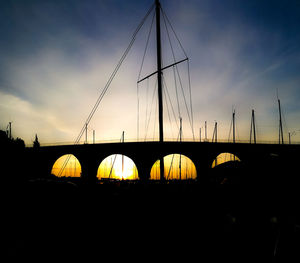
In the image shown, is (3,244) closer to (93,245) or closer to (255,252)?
(93,245)

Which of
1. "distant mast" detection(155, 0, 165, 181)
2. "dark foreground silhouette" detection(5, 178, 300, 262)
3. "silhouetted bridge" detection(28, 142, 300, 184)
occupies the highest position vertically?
"distant mast" detection(155, 0, 165, 181)

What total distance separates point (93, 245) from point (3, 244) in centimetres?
260

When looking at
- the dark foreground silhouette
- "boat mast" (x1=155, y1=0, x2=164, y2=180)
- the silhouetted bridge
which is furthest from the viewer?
the silhouetted bridge

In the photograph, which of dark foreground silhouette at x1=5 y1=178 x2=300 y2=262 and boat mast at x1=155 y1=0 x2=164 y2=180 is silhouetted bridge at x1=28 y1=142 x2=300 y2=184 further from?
dark foreground silhouette at x1=5 y1=178 x2=300 y2=262

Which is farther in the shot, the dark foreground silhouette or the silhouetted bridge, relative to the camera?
the silhouetted bridge

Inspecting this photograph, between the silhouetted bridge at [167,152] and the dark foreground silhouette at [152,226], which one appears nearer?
the dark foreground silhouette at [152,226]

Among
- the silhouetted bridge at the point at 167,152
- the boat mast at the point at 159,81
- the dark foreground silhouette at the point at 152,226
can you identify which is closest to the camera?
the dark foreground silhouette at the point at 152,226

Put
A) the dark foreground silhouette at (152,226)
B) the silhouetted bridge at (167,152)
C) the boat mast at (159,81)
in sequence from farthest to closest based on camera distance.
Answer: the silhouetted bridge at (167,152)
the boat mast at (159,81)
the dark foreground silhouette at (152,226)

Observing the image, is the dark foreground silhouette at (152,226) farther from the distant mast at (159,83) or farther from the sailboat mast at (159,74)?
the sailboat mast at (159,74)

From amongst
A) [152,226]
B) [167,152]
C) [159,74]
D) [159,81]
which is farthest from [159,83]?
[167,152]

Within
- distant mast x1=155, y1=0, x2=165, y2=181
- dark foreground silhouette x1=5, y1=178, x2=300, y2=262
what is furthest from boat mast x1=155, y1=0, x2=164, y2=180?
dark foreground silhouette x1=5, y1=178, x2=300, y2=262

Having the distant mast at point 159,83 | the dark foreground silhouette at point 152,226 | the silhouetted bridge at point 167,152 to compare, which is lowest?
the dark foreground silhouette at point 152,226

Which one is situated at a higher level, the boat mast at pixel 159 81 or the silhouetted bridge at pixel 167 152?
the boat mast at pixel 159 81

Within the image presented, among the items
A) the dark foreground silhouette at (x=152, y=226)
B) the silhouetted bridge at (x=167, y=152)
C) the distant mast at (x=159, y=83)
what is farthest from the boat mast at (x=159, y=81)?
the silhouetted bridge at (x=167, y=152)
